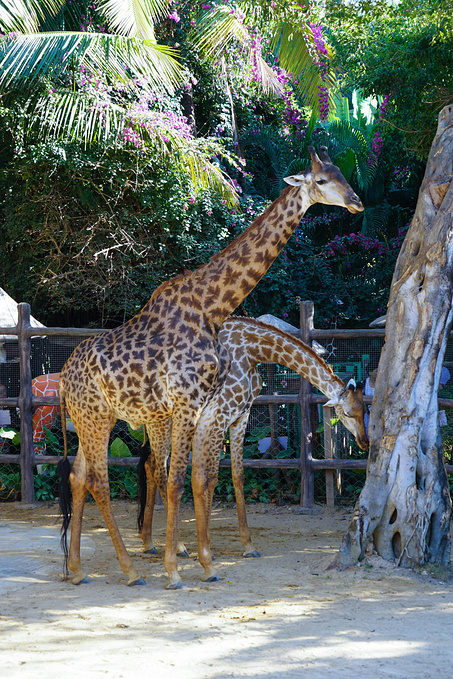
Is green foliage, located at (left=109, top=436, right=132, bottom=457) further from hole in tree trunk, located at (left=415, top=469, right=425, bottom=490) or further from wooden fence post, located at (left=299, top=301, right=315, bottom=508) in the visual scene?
hole in tree trunk, located at (left=415, top=469, right=425, bottom=490)

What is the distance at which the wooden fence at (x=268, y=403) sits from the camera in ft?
22.4

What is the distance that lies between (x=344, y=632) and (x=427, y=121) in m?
6.59

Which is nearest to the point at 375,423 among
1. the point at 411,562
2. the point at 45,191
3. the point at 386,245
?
the point at 411,562

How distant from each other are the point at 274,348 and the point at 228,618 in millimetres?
2277

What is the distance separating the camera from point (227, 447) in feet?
25.7

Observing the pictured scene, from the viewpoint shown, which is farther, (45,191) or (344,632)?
(45,191)

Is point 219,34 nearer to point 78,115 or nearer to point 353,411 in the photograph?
point 78,115

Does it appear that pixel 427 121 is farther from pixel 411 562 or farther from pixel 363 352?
pixel 411 562

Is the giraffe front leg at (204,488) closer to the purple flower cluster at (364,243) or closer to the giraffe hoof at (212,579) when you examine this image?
the giraffe hoof at (212,579)

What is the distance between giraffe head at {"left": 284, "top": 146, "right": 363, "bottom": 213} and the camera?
4367mm

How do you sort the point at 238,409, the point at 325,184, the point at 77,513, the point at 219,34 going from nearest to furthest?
1. the point at 325,184
2. the point at 77,513
3. the point at 238,409
4. the point at 219,34

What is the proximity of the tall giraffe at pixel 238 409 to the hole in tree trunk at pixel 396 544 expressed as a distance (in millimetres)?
666

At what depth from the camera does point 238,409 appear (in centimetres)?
520

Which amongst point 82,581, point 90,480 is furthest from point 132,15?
point 82,581
